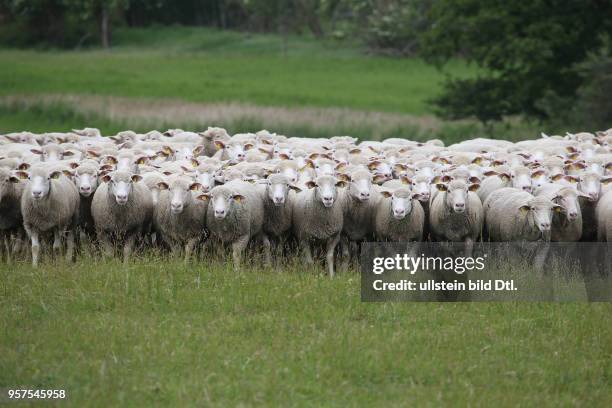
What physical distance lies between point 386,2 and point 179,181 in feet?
168

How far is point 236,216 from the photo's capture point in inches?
489

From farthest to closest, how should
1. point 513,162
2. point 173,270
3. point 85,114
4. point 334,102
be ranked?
1. point 334,102
2. point 85,114
3. point 513,162
4. point 173,270

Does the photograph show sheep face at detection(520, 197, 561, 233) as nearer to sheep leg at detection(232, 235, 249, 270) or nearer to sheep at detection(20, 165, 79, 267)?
sheep leg at detection(232, 235, 249, 270)

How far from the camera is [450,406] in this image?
7684 mm

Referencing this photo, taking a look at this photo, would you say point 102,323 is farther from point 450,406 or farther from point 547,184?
point 547,184

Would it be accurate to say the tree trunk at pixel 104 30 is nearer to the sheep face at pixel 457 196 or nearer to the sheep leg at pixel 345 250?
the sheep leg at pixel 345 250

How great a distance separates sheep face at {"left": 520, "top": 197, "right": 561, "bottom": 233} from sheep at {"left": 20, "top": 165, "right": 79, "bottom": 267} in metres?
5.51

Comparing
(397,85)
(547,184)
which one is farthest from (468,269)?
(397,85)

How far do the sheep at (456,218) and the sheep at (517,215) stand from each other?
0.65 ft

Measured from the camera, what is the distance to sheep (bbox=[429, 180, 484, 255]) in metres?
12.6

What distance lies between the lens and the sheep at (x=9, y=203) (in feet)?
42.5

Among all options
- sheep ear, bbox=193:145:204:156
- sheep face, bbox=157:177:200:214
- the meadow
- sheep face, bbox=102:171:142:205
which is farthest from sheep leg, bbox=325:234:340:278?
sheep ear, bbox=193:145:204:156

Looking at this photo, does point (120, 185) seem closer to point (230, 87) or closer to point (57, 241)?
point (57, 241)

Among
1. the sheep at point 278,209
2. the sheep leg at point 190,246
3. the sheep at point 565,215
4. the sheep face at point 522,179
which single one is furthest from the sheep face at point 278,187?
the sheep at point 565,215
